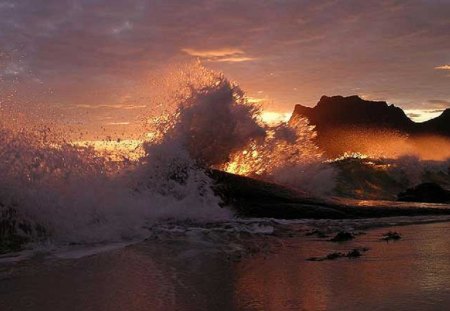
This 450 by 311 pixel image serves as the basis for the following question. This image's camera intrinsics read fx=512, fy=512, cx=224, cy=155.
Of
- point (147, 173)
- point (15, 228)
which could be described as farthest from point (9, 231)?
point (147, 173)

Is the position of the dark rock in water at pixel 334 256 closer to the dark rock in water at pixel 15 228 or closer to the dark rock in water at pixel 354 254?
the dark rock in water at pixel 354 254

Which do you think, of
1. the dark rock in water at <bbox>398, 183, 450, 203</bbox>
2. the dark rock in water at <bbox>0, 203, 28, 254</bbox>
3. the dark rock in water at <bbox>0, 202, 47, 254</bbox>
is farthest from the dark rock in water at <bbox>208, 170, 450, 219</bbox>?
the dark rock in water at <bbox>0, 203, 28, 254</bbox>

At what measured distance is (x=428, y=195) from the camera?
595 inches

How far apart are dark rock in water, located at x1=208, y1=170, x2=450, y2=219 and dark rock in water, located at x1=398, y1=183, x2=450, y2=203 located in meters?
3.36

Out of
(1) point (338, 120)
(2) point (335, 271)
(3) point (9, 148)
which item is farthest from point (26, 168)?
(1) point (338, 120)

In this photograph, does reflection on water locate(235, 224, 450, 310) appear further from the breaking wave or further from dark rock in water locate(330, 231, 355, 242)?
the breaking wave

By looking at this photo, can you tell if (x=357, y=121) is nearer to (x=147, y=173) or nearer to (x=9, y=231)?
(x=147, y=173)

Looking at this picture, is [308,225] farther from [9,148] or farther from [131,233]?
[9,148]

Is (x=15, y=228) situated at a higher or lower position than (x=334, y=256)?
higher

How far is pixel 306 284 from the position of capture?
443 centimetres

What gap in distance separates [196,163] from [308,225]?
133 inches

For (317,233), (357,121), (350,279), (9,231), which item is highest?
(357,121)

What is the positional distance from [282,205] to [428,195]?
680 centimetres

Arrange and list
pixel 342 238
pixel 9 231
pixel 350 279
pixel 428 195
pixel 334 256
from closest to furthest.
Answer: pixel 350 279 < pixel 334 256 < pixel 9 231 < pixel 342 238 < pixel 428 195
